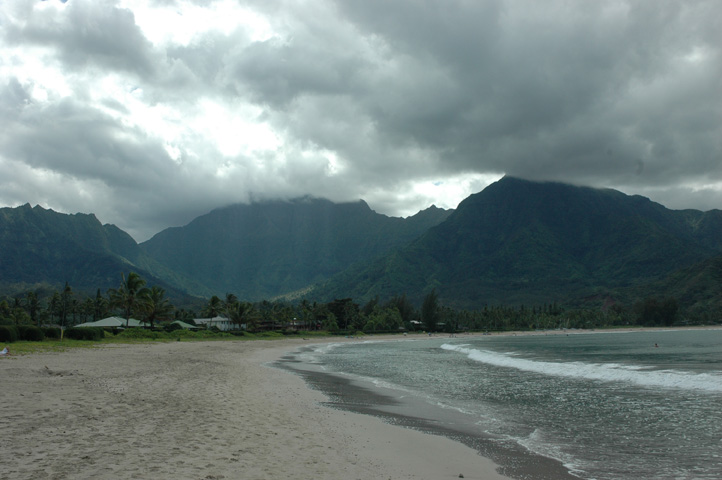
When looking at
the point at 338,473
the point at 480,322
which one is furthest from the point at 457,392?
the point at 480,322

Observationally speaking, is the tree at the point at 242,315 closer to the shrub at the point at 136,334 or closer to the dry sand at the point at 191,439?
the shrub at the point at 136,334

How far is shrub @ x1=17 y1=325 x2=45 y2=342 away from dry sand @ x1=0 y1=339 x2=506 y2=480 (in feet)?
82.7

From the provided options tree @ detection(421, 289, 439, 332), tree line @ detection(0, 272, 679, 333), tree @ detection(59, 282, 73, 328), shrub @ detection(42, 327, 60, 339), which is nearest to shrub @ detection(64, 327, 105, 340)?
shrub @ detection(42, 327, 60, 339)

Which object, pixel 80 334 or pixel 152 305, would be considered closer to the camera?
pixel 80 334

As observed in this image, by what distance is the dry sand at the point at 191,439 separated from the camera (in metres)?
7.62

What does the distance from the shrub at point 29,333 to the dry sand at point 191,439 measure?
25214 mm

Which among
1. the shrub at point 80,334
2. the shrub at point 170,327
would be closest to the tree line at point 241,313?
the shrub at point 170,327

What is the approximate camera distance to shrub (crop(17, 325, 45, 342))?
37.7m

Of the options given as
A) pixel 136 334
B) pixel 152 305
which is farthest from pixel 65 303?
pixel 136 334

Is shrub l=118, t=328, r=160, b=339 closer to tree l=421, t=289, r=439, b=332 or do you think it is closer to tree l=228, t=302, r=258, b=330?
tree l=228, t=302, r=258, b=330

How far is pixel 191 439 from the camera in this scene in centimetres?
978

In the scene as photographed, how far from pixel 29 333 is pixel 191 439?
123ft

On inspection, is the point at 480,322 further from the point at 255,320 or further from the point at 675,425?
the point at 675,425

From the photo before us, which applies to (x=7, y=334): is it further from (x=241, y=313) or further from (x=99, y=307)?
(x=241, y=313)
